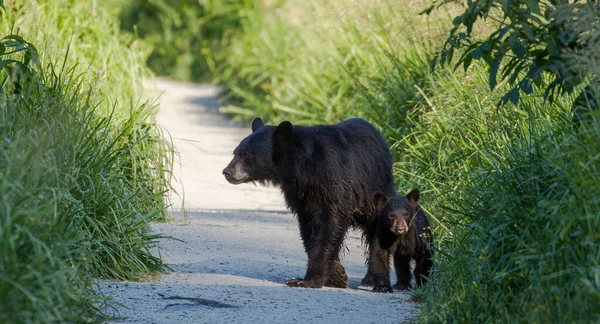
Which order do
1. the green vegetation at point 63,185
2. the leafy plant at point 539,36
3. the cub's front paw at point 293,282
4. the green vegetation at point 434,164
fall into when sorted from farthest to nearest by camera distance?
the cub's front paw at point 293,282 < the leafy plant at point 539,36 < the green vegetation at point 434,164 < the green vegetation at point 63,185

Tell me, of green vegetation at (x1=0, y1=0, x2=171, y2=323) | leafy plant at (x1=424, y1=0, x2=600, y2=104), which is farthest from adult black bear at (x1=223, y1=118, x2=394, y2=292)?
leafy plant at (x1=424, y1=0, x2=600, y2=104)

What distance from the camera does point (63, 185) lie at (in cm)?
598

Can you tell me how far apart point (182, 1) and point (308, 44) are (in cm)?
1424

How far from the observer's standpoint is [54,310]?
424 centimetres

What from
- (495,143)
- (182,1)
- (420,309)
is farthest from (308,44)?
(182,1)

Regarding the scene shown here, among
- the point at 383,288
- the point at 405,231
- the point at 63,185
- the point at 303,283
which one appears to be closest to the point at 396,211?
the point at 405,231

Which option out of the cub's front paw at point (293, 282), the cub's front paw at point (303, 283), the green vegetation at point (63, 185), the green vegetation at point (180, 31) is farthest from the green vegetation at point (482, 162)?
the green vegetation at point (180, 31)

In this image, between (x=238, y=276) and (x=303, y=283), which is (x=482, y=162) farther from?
(x=238, y=276)

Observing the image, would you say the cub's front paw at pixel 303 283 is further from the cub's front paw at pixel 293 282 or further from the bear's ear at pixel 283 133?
the bear's ear at pixel 283 133

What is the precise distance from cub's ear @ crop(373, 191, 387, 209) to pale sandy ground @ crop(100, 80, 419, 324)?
25.1 inches

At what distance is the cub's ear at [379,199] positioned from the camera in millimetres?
7137

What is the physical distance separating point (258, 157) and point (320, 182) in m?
0.50

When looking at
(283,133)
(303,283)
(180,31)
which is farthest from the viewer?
(180,31)

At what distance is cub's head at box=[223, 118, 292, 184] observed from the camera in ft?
23.6
